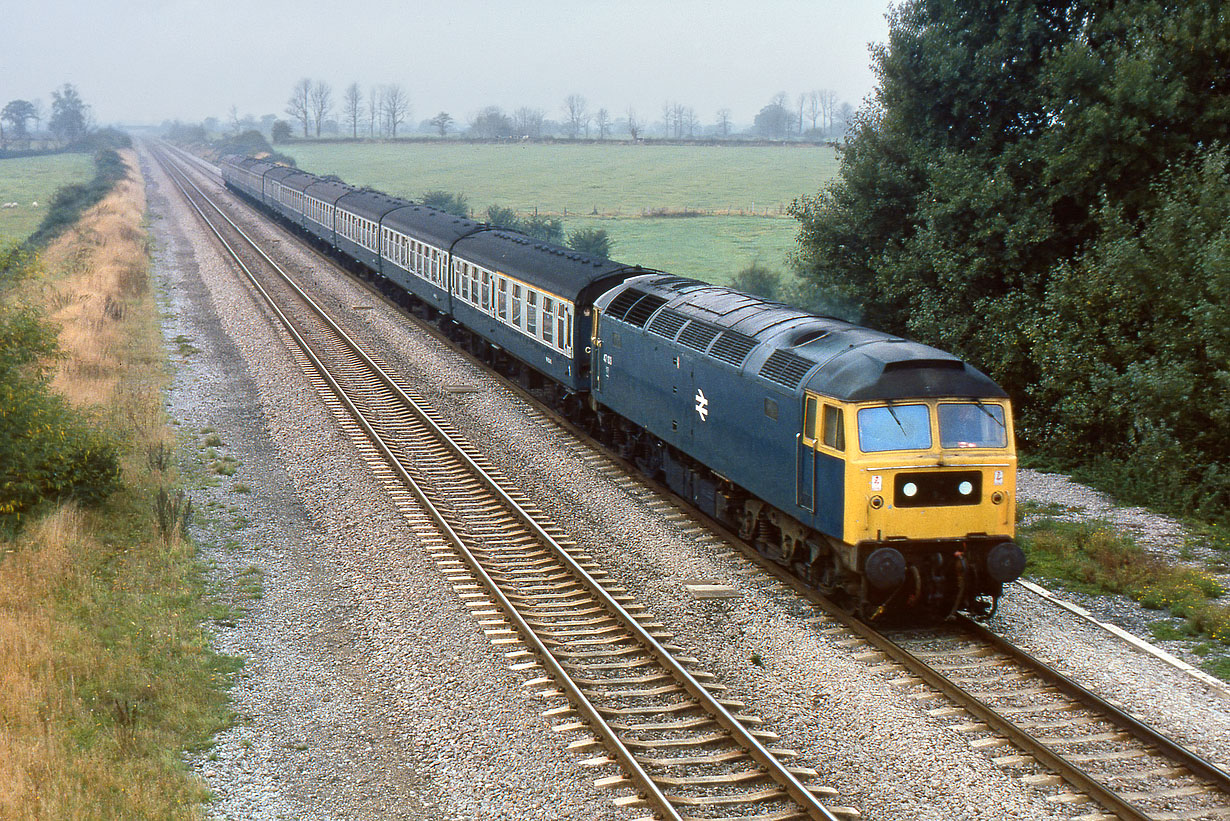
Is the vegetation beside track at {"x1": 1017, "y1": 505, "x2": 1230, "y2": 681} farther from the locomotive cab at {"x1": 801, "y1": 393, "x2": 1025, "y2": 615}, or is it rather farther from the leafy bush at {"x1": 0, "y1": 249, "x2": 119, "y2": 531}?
the leafy bush at {"x1": 0, "y1": 249, "x2": 119, "y2": 531}

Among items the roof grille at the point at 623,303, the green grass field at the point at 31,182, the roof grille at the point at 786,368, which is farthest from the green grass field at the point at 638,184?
the roof grille at the point at 786,368

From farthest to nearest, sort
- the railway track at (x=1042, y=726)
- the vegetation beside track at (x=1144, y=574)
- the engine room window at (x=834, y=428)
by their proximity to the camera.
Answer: the vegetation beside track at (x=1144, y=574)
the engine room window at (x=834, y=428)
the railway track at (x=1042, y=726)

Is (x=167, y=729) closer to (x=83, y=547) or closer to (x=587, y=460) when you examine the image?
(x=83, y=547)

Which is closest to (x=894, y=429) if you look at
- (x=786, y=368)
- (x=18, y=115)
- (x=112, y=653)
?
(x=786, y=368)

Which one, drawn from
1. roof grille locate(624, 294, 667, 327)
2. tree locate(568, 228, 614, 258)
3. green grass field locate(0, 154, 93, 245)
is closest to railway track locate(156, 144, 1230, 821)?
roof grille locate(624, 294, 667, 327)

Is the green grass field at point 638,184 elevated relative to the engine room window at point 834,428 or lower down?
elevated

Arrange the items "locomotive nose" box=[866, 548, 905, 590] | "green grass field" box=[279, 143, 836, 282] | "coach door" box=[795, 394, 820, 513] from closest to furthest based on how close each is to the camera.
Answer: "locomotive nose" box=[866, 548, 905, 590], "coach door" box=[795, 394, 820, 513], "green grass field" box=[279, 143, 836, 282]

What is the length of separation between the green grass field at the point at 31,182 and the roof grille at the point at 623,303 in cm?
4072

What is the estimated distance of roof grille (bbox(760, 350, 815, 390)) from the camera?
43.8 feet

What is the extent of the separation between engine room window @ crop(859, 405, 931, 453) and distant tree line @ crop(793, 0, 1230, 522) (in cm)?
696

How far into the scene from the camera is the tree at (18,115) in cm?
19100

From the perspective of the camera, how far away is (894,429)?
12.2 meters

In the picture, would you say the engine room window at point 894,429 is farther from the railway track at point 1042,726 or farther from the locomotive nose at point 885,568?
the railway track at point 1042,726

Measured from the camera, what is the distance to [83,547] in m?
14.9
